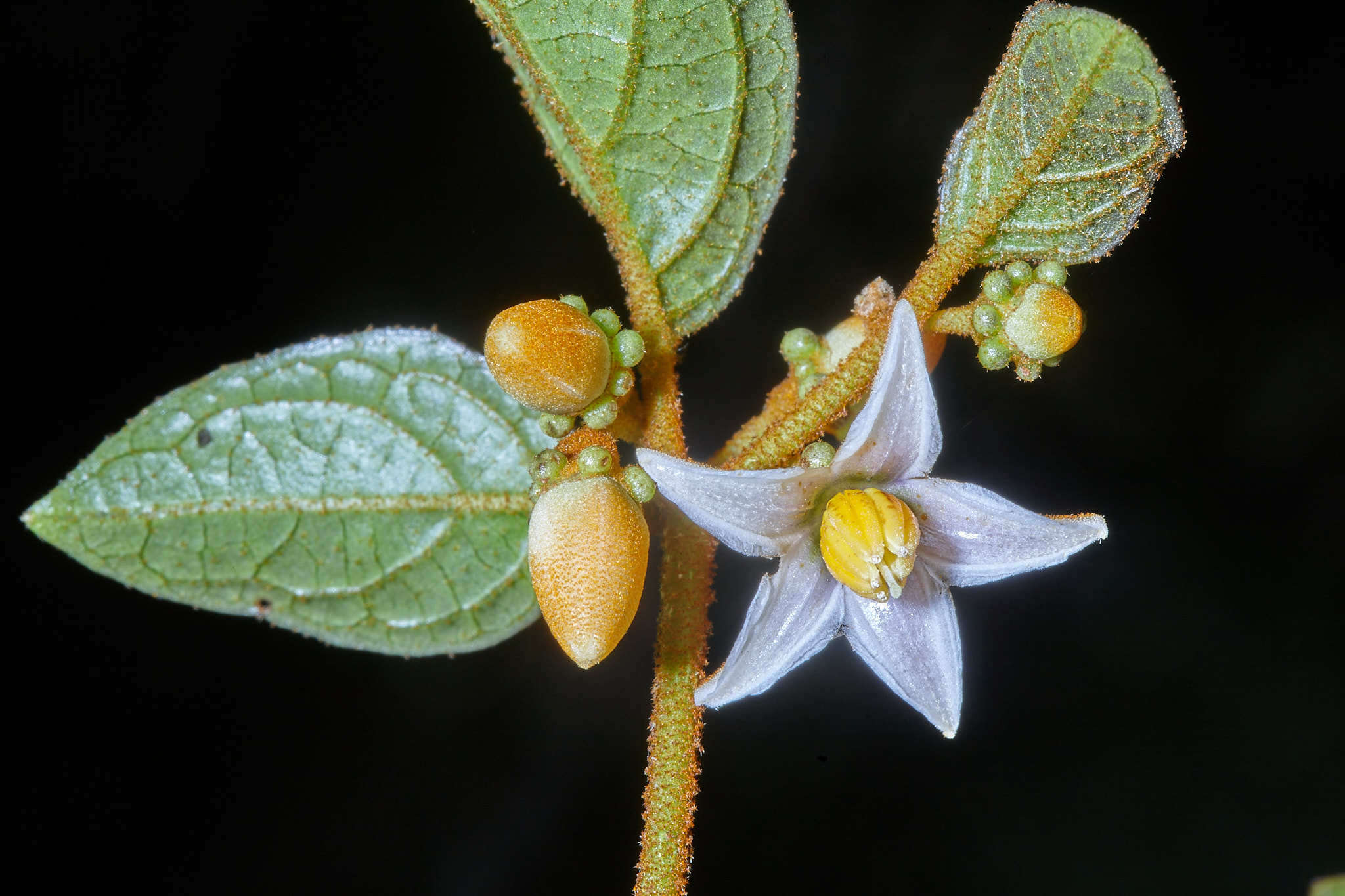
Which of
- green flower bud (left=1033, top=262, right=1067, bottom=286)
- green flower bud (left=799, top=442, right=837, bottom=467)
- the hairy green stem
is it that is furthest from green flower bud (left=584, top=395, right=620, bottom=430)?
green flower bud (left=1033, top=262, right=1067, bottom=286)

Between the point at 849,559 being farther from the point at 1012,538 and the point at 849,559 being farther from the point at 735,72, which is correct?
the point at 735,72

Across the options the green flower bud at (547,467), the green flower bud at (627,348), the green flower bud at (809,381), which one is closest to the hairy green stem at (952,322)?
the green flower bud at (809,381)

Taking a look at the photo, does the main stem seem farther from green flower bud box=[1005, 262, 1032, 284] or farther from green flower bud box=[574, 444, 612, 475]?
green flower bud box=[1005, 262, 1032, 284]

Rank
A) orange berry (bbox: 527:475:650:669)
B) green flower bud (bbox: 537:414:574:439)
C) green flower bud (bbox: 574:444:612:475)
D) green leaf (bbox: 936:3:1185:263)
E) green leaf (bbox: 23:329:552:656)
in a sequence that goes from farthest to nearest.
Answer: green leaf (bbox: 23:329:552:656) < green leaf (bbox: 936:3:1185:263) < green flower bud (bbox: 537:414:574:439) < green flower bud (bbox: 574:444:612:475) < orange berry (bbox: 527:475:650:669)

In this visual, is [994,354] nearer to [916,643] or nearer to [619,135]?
[916,643]

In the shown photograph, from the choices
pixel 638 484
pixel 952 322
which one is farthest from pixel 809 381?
pixel 638 484

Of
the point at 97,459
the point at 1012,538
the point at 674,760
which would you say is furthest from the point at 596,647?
the point at 97,459
